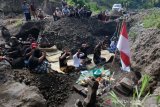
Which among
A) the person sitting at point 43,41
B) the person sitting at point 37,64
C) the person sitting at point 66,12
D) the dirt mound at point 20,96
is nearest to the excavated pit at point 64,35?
the person sitting at point 37,64

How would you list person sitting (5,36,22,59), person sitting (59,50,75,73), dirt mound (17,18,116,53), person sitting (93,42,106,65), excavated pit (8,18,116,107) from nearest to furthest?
excavated pit (8,18,116,107) → person sitting (5,36,22,59) → person sitting (59,50,75,73) → person sitting (93,42,106,65) → dirt mound (17,18,116,53)

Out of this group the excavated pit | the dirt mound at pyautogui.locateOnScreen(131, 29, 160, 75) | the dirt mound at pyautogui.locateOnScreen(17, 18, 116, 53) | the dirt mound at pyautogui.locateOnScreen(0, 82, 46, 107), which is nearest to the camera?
the dirt mound at pyautogui.locateOnScreen(0, 82, 46, 107)

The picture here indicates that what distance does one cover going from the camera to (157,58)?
15.9 m

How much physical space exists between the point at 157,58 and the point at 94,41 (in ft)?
36.5

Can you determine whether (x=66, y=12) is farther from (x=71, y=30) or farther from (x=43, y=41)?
(x=43, y=41)

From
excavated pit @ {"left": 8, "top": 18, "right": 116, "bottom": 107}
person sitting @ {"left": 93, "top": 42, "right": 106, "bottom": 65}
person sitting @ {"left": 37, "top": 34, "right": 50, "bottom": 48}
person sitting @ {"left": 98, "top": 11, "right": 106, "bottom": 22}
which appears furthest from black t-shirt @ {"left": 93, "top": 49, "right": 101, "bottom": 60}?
person sitting @ {"left": 98, "top": 11, "right": 106, "bottom": 22}

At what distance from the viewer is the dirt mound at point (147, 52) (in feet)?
51.2

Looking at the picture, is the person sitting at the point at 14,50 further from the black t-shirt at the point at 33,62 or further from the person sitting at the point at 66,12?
the person sitting at the point at 66,12

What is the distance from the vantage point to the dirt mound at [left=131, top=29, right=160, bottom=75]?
615 inches

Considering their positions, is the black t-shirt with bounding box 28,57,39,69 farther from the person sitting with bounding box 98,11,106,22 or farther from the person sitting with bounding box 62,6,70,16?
the person sitting with bounding box 98,11,106,22

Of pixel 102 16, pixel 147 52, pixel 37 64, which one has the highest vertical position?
pixel 147 52

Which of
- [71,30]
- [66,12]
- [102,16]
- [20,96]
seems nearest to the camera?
[20,96]

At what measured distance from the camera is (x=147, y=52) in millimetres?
16922

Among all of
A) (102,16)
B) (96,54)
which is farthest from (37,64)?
(102,16)
